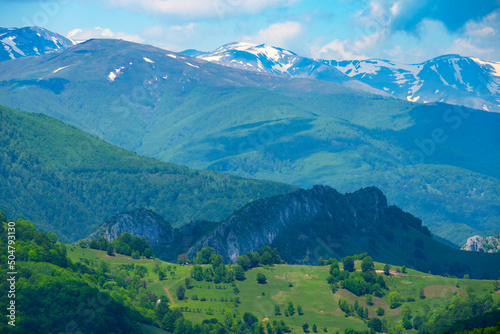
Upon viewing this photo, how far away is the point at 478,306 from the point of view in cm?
13938

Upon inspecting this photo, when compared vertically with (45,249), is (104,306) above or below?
below

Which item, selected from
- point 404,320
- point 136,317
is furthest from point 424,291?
point 136,317

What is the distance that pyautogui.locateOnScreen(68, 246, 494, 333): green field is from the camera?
14675 centimetres

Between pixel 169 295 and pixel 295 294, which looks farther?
pixel 295 294

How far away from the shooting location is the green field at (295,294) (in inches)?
5778

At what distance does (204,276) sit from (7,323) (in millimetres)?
58927

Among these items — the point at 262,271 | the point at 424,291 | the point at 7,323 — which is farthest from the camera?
the point at 262,271

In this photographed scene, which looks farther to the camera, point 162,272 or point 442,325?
point 162,272

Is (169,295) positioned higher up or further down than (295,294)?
further down

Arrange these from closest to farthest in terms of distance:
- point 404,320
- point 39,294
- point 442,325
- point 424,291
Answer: point 39,294 → point 442,325 → point 404,320 → point 424,291

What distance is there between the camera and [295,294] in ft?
520

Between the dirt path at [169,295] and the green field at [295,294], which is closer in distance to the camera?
the green field at [295,294]

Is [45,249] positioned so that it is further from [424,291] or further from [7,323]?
[424,291]

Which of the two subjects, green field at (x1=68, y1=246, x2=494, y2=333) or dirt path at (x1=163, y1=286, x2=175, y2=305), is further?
dirt path at (x1=163, y1=286, x2=175, y2=305)
